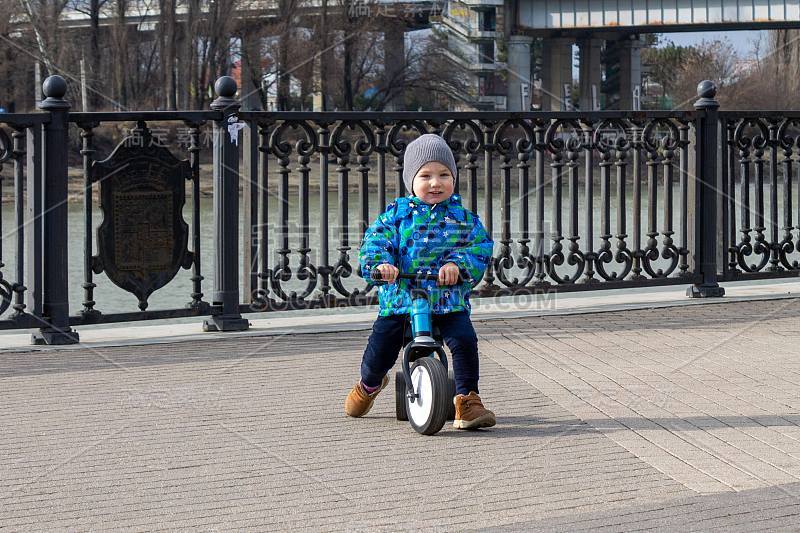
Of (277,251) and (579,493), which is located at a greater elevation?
(277,251)

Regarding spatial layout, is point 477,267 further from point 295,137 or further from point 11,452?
point 295,137

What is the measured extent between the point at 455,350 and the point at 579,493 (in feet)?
3.88

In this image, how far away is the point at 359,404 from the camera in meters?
5.70

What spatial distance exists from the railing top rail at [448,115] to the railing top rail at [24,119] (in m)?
1.14

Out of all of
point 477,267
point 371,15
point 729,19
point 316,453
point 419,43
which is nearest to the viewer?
point 316,453

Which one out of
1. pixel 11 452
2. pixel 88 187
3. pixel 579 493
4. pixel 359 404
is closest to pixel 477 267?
pixel 359 404

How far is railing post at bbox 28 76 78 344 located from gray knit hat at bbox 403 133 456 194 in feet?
8.87

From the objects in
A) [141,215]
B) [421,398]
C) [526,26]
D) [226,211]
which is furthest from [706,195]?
[526,26]

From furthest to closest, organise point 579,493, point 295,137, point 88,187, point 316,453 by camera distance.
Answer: point 295,137 → point 88,187 → point 316,453 → point 579,493

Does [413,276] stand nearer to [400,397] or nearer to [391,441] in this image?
[400,397]

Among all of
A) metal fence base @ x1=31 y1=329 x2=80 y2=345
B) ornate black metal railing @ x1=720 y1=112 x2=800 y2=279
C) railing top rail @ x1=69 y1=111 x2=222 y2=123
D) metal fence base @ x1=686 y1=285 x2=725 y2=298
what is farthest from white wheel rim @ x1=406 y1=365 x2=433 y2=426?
ornate black metal railing @ x1=720 y1=112 x2=800 y2=279

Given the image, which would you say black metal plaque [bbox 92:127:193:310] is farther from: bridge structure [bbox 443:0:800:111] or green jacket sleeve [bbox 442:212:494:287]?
bridge structure [bbox 443:0:800:111]

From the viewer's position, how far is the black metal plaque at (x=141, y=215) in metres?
7.79

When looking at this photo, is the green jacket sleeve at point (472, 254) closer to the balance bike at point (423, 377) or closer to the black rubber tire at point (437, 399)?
the balance bike at point (423, 377)
